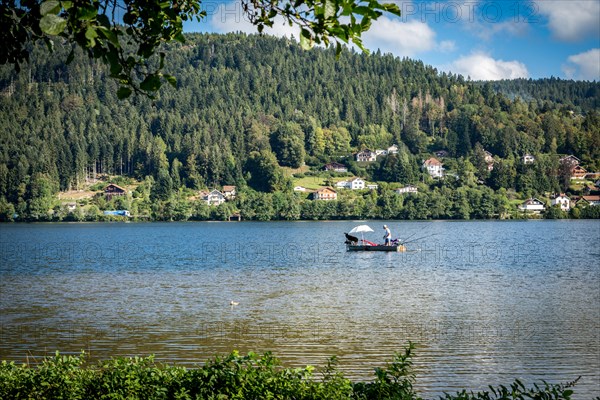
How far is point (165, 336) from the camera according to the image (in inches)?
991

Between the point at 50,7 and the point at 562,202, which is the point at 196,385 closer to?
the point at 50,7

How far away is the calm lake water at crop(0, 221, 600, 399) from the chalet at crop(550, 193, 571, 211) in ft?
452

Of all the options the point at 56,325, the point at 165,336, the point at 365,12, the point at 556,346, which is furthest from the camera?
the point at 56,325

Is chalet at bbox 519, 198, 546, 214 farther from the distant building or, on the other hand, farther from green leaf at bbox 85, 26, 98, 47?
green leaf at bbox 85, 26, 98, 47

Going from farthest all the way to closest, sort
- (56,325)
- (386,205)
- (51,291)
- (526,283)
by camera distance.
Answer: (386,205) < (526,283) < (51,291) < (56,325)

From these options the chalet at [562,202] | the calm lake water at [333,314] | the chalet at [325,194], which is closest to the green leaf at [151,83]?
the calm lake water at [333,314]

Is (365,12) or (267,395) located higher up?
(365,12)

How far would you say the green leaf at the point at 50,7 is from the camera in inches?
180

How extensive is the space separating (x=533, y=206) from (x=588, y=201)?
16.0 metres

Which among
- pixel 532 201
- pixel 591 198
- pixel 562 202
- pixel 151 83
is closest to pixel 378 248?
pixel 151 83

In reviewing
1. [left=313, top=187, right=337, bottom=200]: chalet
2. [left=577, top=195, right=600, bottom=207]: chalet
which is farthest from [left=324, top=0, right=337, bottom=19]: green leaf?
[left=577, top=195, right=600, bottom=207]: chalet

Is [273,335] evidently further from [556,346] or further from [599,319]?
[599,319]

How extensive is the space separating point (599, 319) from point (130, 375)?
2449cm

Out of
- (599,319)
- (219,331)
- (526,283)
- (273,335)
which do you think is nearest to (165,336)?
(219,331)
